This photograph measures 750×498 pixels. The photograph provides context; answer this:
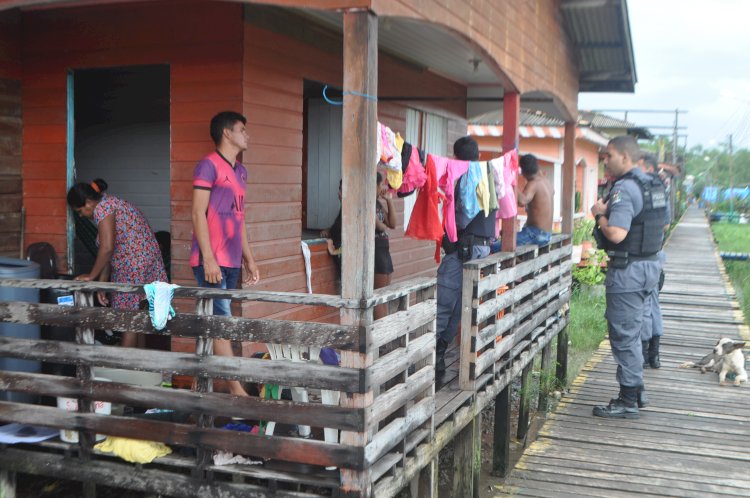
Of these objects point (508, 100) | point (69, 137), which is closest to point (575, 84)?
point (508, 100)

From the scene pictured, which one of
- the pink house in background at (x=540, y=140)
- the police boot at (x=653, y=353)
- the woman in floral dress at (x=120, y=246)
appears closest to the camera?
the woman in floral dress at (x=120, y=246)

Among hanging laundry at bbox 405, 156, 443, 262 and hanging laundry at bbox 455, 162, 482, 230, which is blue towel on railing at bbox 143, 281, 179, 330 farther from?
hanging laundry at bbox 455, 162, 482, 230

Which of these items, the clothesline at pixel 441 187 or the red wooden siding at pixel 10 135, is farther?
the red wooden siding at pixel 10 135

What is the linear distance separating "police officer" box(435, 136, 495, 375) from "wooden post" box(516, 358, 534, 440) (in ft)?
6.89

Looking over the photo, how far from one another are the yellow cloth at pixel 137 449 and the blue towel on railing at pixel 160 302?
0.63 metres

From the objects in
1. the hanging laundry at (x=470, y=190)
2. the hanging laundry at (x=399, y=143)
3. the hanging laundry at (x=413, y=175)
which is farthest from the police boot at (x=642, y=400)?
the hanging laundry at (x=399, y=143)

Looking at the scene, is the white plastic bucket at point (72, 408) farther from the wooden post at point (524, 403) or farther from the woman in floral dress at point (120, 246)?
the wooden post at point (524, 403)

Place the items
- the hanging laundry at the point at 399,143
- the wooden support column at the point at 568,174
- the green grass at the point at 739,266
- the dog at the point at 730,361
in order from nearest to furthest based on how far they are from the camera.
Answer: the hanging laundry at the point at 399,143, the dog at the point at 730,361, the wooden support column at the point at 568,174, the green grass at the point at 739,266

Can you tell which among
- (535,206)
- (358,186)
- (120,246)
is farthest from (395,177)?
(535,206)

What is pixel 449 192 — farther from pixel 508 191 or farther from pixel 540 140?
pixel 540 140

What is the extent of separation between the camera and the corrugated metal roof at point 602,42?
853cm

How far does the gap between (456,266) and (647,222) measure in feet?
5.99

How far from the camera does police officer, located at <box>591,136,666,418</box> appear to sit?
6254 mm

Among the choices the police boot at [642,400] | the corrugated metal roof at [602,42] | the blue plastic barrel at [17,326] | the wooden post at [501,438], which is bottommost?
the wooden post at [501,438]
